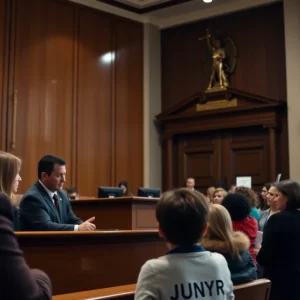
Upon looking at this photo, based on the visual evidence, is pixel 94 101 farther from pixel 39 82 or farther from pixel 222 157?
pixel 222 157

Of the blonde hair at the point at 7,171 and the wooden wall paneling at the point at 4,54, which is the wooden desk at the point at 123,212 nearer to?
the wooden wall paneling at the point at 4,54

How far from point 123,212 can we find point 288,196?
244 centimetres

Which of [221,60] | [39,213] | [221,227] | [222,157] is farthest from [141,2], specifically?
[221,227]

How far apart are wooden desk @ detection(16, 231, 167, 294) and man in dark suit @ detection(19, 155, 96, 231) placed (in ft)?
1.47

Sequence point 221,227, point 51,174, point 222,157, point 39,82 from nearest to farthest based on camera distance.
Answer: point 221,227, point 51,174, point 39,82, point 222,157

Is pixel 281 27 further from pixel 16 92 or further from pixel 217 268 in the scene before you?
pixel 217 268

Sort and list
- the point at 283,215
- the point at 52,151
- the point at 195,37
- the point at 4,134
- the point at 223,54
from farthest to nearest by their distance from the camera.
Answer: the point at 195,37
the point at 223,54
the point at 52,151
the point at 4,134
the point at 283,215

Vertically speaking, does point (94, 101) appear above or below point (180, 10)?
below

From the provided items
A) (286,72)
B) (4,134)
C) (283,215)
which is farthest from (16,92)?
(283,215)

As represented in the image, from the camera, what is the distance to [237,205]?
3.44 metres

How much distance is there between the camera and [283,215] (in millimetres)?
3070

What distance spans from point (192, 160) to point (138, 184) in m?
1.06

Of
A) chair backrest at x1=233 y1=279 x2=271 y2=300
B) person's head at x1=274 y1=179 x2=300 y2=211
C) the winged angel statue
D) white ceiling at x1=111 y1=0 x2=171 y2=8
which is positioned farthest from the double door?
chair backrest at x1=233 y1=279 x2=271 y2=300

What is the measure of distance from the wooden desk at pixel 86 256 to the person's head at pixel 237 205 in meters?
0.53
